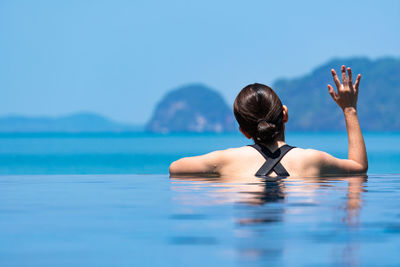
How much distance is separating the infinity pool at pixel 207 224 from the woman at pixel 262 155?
238mm

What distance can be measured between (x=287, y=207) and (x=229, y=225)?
1.15 meters

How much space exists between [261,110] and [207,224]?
180 centimetres

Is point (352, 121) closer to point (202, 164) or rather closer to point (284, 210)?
point (202, 164)

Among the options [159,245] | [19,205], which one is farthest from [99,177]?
[159,245]

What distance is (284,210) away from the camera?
6.16 m

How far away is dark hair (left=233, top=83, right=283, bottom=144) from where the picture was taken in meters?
6.87

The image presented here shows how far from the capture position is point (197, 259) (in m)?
4.20

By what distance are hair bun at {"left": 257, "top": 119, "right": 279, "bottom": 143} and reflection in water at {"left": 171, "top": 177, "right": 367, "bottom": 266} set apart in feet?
1.47

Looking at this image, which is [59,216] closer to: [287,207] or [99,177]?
[287,207]

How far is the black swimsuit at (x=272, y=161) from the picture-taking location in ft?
23.2

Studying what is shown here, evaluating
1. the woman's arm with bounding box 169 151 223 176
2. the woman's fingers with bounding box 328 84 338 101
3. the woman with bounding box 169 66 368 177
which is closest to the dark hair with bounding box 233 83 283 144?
the woman with bounding box 169 66 368 177

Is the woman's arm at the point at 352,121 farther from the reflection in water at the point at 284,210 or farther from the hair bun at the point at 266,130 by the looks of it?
the hair bun at the point at 266,130

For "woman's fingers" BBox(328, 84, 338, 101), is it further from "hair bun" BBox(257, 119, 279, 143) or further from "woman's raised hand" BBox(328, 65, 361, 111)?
"hair bun" BBox(257, 119, 279, 143)

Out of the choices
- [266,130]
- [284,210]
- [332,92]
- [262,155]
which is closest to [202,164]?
[262,155]
